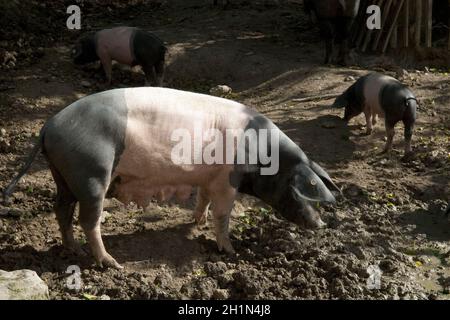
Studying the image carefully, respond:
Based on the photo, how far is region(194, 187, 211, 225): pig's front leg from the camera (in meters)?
5.61

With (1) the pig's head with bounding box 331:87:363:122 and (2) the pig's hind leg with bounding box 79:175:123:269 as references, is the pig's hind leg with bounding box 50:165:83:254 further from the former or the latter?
(1) the pig's head with bounding box 331:87:363:122

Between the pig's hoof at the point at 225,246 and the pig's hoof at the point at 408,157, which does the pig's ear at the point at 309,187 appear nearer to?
the pig's hoof at the point at 225,246

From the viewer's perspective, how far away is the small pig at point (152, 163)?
4734mm

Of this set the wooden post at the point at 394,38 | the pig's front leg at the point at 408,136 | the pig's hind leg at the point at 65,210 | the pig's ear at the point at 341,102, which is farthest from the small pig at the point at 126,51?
the pig's hind leg at the point at 65,210

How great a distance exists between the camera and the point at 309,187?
5.23 m

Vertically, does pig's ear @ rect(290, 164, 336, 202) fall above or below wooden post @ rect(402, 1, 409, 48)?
below

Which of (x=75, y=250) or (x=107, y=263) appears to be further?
(x=75, y=250)

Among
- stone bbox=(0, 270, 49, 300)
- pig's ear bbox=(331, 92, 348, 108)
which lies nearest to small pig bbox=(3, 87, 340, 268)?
stone bbox=(0, 270, 49, 300)

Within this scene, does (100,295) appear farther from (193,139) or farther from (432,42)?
(432,42)

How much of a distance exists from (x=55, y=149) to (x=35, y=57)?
5383 mm

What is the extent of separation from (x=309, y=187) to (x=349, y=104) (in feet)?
9.74

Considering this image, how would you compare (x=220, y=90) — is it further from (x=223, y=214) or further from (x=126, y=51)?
(x=223, y=214)

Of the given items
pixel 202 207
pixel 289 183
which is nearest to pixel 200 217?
pixel 202 207

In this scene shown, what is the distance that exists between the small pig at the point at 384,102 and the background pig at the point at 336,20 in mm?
2489
